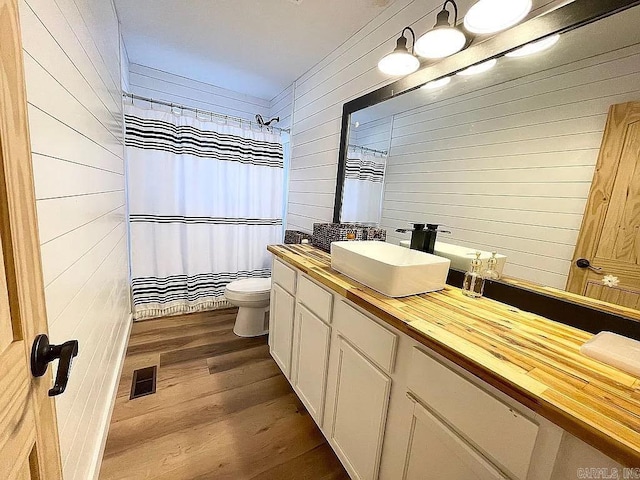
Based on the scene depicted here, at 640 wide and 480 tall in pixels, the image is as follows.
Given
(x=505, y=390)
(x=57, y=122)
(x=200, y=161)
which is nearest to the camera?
(x=505, y=390)

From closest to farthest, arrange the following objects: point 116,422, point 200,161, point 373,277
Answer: point 373,277, point 116,422, point 200,161

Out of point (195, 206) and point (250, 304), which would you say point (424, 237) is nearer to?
point (250, 304)

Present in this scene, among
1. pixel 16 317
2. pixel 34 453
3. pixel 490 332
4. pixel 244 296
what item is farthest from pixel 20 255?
pixel 244 296

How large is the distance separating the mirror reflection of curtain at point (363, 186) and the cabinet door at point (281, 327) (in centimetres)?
75

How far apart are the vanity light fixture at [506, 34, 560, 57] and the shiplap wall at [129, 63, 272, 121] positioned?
2356 millimetres

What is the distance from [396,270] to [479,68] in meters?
1.03

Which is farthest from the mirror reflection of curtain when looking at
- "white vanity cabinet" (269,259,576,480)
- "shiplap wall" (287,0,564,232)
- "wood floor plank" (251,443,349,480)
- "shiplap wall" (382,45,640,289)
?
"wood floor plank" (251,443,349,480)

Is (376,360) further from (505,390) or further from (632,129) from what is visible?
(632,129)

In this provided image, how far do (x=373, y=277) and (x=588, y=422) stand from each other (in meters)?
0.71

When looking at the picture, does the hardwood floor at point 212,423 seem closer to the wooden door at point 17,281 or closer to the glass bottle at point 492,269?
the wooden door at point 17,281

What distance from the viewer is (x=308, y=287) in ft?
4.89

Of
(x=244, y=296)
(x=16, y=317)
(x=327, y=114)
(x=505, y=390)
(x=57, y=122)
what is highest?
(x=327, y=114)

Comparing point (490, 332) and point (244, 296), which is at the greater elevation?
point (490, 332)

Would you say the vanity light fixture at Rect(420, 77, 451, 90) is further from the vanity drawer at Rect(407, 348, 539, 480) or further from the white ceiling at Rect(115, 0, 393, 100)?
the vanity drawer at Rect(407, 348, 539, 480)
